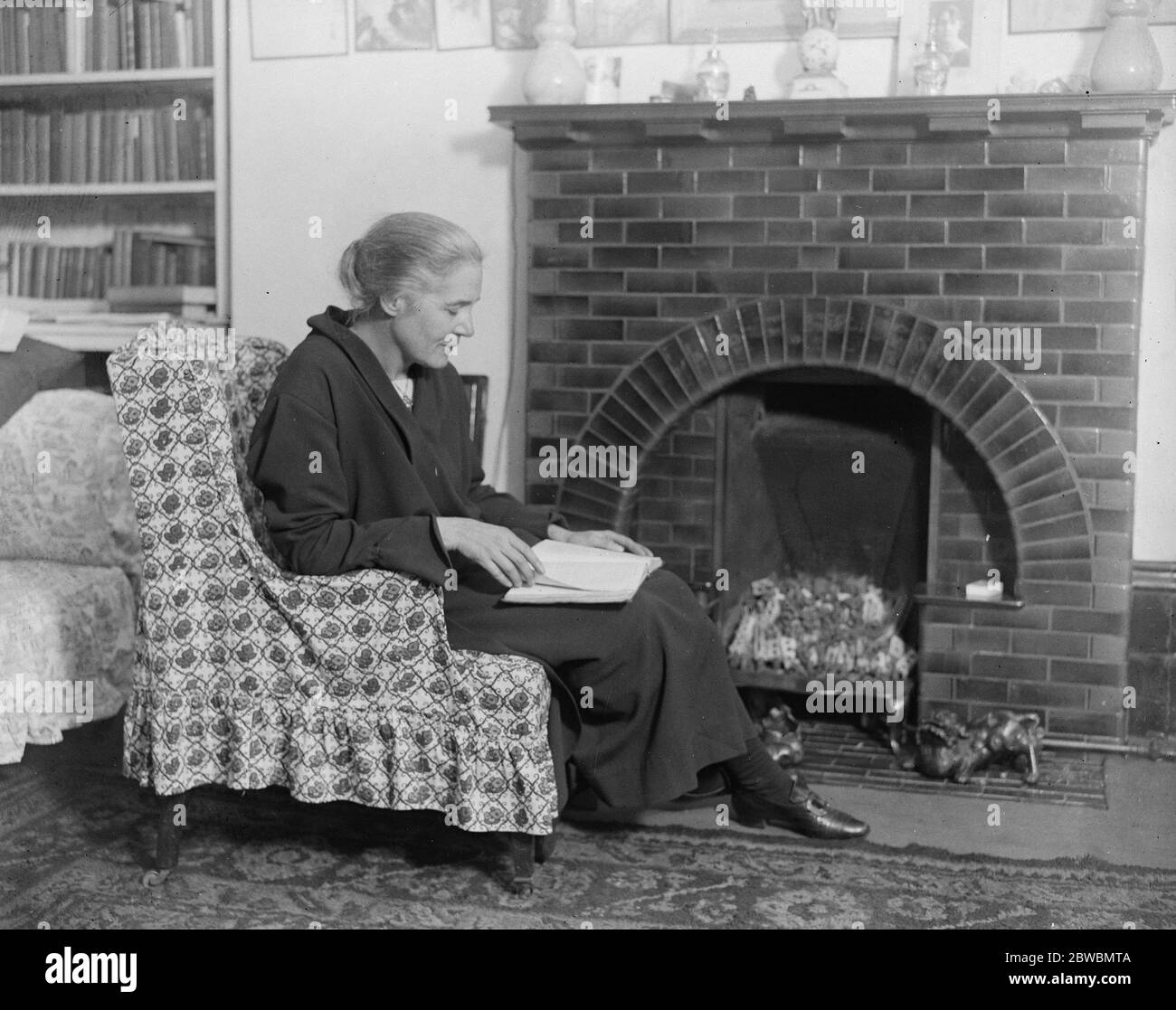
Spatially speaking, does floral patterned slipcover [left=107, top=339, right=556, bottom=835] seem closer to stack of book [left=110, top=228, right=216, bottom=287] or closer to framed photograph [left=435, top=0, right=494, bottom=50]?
framed photograph [left=435, top=0, right=494, bottom=50]

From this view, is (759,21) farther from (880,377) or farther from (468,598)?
(468,598)

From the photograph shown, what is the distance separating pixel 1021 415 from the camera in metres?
3.35

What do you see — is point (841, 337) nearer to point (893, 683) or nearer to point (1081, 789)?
point (893, 683)

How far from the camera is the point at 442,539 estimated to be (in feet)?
8.20

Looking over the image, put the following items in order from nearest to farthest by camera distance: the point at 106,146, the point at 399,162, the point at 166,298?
the point at 399,162
the point at 166,298
the point at 106,146

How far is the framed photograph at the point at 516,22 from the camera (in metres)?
3.71

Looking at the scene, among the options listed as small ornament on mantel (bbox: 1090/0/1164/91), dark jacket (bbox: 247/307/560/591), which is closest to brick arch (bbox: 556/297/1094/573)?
small ornament on mantel (bbox: 1090/0/1164/91)

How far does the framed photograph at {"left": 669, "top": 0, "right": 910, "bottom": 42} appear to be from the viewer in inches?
135

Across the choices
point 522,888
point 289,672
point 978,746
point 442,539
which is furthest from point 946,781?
point 289,672

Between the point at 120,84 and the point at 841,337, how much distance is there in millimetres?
2250

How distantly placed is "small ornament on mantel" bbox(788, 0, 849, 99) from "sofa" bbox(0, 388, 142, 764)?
1848mm

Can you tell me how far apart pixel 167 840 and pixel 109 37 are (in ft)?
8.39
